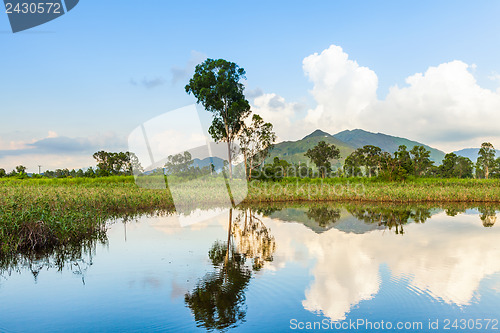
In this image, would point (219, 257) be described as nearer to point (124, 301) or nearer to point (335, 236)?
point (124, 301)

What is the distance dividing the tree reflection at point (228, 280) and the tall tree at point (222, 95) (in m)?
27.3

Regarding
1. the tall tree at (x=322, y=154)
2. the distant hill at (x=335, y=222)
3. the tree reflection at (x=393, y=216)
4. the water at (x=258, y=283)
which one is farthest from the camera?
the tall tree at (x=322, y=154)

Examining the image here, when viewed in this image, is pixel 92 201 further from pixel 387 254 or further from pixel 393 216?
pixel 393 216

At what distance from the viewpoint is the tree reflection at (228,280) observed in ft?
20.1

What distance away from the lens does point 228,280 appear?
8.14m

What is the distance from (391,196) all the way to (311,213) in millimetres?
10952

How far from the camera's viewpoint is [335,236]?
14.5 metres

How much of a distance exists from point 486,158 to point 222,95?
76.9m

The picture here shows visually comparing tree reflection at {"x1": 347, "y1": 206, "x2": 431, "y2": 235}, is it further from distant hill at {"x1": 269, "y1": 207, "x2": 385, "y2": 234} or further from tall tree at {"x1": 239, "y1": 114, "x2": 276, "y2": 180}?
tall tree at {"x1": 239, "y1": 114, "x2": 276, "y2": 180}

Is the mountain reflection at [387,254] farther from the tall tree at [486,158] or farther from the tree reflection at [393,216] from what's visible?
the tall tree at [486,158]

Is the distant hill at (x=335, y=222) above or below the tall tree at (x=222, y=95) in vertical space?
below

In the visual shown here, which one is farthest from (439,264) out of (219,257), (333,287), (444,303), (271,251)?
(219,257)

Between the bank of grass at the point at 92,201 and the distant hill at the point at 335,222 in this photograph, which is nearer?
the bank of grass at the point at 92,201

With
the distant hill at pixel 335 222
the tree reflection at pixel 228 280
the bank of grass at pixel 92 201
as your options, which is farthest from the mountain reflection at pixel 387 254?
the bank of grass at pixel 92 201
